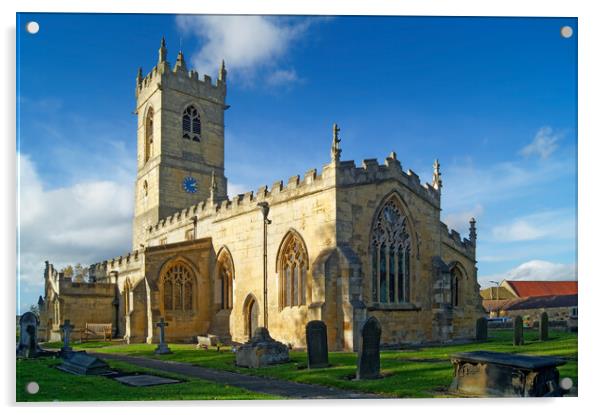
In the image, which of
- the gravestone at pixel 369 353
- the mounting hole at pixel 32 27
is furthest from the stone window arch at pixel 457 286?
the mounting hole at pixel 32 27

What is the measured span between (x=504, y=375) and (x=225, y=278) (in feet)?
55.0

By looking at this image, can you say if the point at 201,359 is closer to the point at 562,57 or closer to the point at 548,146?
the point at 548,146

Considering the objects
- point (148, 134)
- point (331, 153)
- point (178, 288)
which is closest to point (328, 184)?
point (331, 153)

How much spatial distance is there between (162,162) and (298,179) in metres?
17.3

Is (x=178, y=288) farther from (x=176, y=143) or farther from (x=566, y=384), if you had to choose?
(x=566, y=384)

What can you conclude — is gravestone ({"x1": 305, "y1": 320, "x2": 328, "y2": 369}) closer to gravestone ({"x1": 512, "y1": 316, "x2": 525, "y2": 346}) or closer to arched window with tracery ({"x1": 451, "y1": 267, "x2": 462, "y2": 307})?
gravestone ({"x1": 512, "y1": 316, "x2": 525, "y2": 346})

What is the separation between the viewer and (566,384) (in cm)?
1073

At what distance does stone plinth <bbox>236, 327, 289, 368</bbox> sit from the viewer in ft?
50.9

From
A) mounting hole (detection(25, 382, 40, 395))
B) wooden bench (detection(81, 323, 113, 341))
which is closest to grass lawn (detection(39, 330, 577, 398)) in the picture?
mounting hole (detection(25, 382, 40, 395))

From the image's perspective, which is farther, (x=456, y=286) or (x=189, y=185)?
(x=189, y=185)

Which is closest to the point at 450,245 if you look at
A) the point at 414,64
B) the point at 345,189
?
the point at 345,189

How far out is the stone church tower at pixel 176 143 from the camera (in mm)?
36375

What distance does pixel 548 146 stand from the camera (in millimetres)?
12336

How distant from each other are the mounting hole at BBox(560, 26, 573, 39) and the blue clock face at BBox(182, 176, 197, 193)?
91.3 feet
